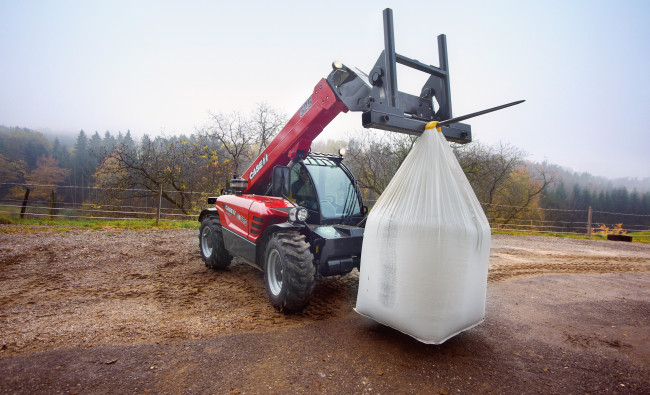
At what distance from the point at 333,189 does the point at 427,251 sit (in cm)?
223

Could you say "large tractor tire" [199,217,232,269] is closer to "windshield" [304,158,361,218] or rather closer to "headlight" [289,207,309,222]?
"windshield" [304,158,361,218]

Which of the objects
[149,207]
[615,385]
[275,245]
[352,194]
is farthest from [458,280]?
[149,207]

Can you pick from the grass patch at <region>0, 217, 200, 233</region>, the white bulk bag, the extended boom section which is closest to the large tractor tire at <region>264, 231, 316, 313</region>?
the white bulk bag

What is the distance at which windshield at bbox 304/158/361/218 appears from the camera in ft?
15.1

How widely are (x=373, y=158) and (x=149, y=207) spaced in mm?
11007

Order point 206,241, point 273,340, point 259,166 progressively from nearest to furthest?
point 273,340 < point 259,166 < point 206,241

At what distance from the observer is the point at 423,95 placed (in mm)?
3775

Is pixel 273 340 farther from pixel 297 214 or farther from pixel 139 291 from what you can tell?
pixel 139 291

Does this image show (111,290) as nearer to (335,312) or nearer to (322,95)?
(335,312)

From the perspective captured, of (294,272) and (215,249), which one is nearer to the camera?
(294,272)

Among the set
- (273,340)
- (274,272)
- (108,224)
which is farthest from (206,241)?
(108,224)

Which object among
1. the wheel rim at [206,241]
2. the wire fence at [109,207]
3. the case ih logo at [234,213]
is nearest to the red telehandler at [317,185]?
the case ih logo at [234,213]

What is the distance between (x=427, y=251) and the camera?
2734mm

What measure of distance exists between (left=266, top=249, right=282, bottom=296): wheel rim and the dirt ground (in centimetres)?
27
